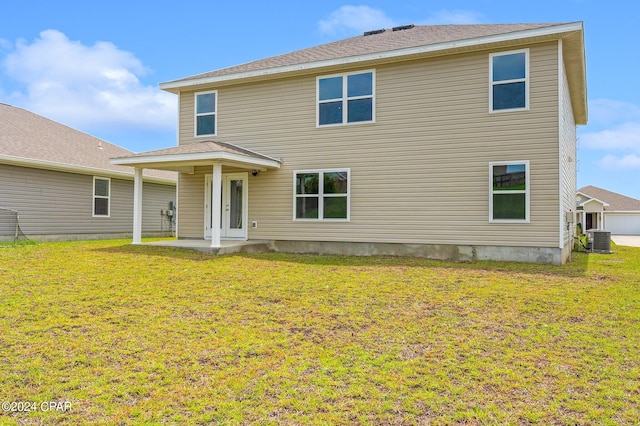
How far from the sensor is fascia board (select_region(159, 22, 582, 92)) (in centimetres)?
939

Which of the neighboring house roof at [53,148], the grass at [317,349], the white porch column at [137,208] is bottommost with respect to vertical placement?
the grass at [317,349]

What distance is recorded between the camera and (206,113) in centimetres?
1351

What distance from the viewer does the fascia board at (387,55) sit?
939 cm

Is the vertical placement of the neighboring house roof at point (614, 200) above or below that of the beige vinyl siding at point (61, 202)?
A: above

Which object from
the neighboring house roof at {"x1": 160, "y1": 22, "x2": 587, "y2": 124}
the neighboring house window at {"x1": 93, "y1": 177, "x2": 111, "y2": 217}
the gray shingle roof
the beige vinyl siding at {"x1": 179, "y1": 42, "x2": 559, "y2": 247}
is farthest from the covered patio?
the neighboring house window at {"x1": 93, "y1": 177, "x2": 111, "y2": 217}

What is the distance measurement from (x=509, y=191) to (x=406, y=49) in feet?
14.2

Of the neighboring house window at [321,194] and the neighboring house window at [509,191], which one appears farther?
the neighboring house window at [321,194]

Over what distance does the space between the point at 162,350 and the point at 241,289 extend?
9.15 feet

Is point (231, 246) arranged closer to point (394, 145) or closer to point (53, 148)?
point (394, 145)

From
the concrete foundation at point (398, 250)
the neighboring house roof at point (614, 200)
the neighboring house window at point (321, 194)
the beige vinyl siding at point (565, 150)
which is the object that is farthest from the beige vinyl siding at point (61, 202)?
the neighboring house roof at point (614, 200)

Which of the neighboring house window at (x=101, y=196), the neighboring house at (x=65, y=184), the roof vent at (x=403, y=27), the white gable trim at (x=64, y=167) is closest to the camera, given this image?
the white gable trim at (x=64, y=167)

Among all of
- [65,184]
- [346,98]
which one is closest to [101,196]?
[65,184]

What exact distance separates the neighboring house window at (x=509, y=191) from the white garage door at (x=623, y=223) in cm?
3402

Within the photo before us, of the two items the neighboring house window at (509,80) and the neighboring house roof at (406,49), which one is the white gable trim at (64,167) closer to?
the neighboring house roof at (406,49)
